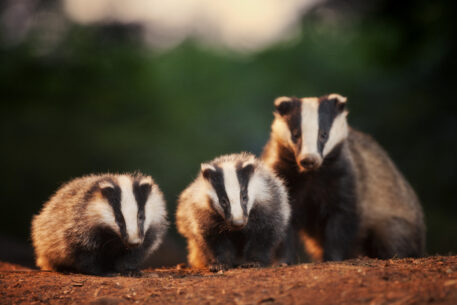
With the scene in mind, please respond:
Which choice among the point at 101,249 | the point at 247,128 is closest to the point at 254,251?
the point at 101,249

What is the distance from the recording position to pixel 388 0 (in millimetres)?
10586

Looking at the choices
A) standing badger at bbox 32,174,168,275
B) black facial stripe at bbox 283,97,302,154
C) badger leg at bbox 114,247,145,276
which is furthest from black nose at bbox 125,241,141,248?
black facial stripe at bbox 283,97,302,154

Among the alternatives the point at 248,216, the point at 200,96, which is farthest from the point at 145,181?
the point at 200,96

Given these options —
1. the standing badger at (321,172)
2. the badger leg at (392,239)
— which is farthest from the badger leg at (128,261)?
the badger leg at (392,239)

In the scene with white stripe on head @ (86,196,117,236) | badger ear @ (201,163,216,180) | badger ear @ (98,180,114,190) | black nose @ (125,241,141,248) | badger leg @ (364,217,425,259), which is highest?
badger ear @ (201,163,216,180)

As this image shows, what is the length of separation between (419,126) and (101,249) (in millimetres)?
6428

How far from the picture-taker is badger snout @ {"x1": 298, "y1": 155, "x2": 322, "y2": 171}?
4.11m

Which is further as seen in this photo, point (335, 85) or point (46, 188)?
point (335, 85)

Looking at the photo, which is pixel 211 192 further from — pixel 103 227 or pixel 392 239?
pixel 392 239

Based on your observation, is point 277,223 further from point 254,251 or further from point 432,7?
point 432,7

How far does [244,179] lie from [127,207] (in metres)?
0.81

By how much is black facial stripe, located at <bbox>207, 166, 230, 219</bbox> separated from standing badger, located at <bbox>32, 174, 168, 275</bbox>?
452 millimetres

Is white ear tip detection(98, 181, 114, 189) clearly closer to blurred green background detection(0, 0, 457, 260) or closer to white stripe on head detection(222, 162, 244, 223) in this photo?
white stripe on head detection(222, 162, 244, 223)

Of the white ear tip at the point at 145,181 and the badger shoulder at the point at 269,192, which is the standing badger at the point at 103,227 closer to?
the white ear tip at the point at 145,181
